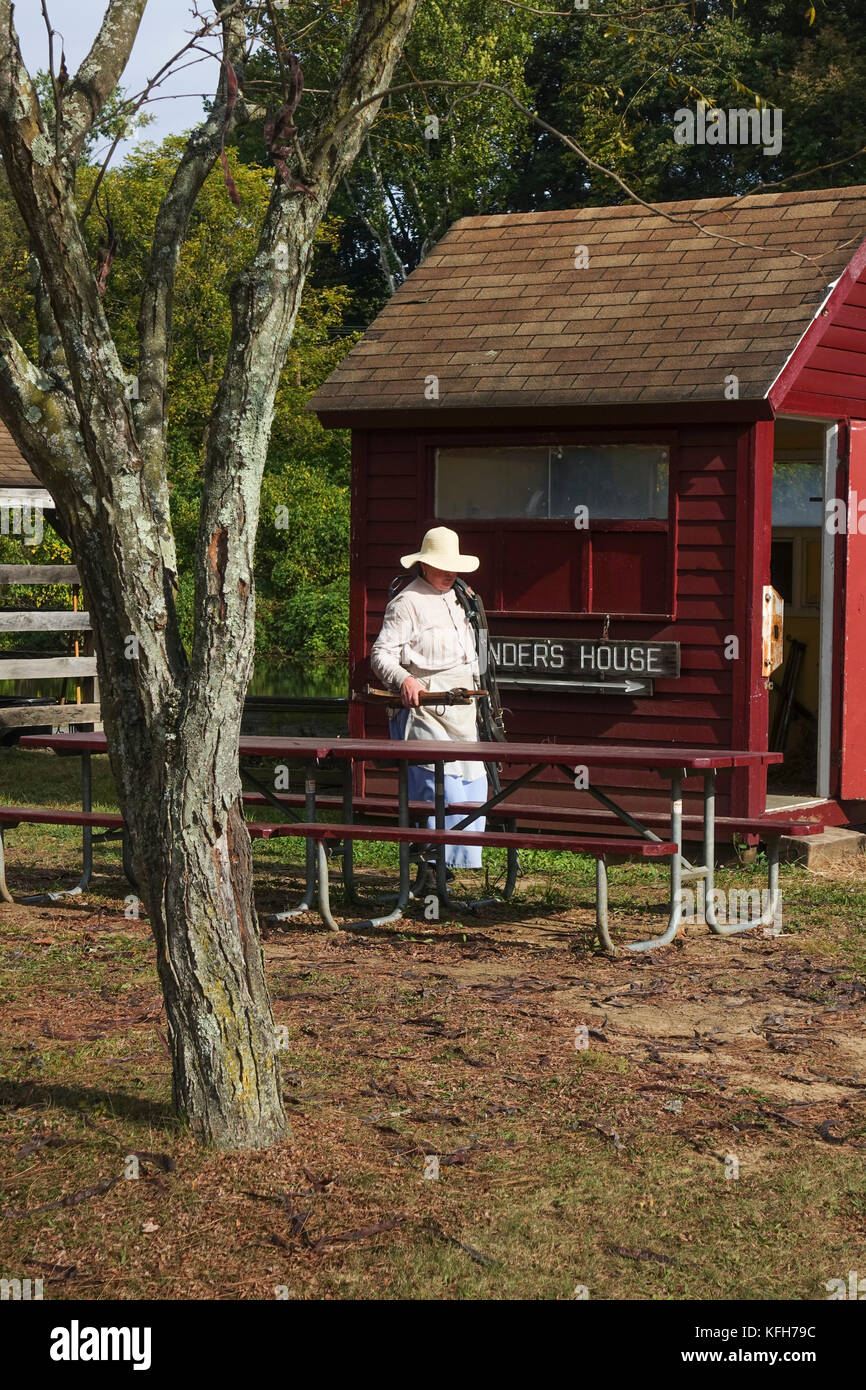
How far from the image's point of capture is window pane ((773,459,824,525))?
1462 cm

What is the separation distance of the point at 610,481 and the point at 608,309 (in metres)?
1.33

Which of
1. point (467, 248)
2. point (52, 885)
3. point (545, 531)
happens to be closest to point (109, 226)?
point (52, 885)

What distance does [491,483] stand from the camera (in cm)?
1173

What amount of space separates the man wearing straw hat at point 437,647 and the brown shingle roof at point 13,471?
29.9 feet

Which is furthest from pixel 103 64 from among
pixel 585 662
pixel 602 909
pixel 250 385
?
pixel 585 662

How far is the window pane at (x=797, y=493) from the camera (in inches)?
575

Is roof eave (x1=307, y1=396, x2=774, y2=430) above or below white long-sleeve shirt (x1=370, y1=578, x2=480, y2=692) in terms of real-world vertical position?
above

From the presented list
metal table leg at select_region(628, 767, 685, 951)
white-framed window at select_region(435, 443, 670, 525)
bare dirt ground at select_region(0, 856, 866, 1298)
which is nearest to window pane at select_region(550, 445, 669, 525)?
white-framed window at select_region(435, 443, 670, 525)

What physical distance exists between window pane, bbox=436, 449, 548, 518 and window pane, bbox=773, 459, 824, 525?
3.93 meters

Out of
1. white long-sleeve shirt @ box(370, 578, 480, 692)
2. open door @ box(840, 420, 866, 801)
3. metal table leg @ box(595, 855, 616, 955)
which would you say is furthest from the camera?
open door @ box(840, 420, 866, 801)

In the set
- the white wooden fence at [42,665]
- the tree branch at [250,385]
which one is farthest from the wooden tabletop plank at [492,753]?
the white wooden fence at [42,665]

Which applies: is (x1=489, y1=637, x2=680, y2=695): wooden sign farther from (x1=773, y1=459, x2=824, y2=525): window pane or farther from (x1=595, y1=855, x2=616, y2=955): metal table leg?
(x1=773, y1=459, x2=824, y2=525): window pane

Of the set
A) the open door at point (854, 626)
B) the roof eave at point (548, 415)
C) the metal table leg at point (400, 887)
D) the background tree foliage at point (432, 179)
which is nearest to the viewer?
the metal table leg at point (400, 887)

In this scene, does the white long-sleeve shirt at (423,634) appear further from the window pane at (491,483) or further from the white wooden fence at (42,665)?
the white wooden fence at (42,665)
